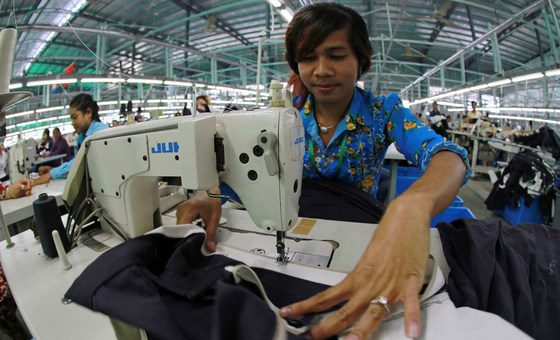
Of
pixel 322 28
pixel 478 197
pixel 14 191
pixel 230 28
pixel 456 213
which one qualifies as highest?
pixel 230 28

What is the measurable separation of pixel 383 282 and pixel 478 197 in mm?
5215

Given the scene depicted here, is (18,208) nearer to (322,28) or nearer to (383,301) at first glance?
(322,28)

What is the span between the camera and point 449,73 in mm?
16844

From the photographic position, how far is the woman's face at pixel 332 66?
981 millimetres

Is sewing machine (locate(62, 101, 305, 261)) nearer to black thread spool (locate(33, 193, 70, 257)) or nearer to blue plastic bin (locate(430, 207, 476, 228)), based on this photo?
black thread spool (locate(33, 193, 70, 257))

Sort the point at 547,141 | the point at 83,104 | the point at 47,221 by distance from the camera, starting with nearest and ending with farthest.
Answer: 1. the point at 47,221
2. the point at 83,104
3. the point at 547,141

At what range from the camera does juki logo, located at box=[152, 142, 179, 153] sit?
0.75 m

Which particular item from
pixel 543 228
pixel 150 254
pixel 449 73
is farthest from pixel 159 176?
pixel 449 73

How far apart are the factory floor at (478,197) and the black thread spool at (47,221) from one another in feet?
13.1

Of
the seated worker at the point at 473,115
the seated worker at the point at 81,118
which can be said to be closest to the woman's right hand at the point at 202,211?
the seated worker at the point at 81,118

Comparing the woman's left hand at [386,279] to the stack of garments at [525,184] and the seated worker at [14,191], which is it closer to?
the seated worker at [14,191]

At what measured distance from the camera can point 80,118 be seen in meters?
2.74

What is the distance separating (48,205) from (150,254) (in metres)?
0.53

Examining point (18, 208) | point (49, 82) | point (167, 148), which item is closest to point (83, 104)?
point (18, 208)
